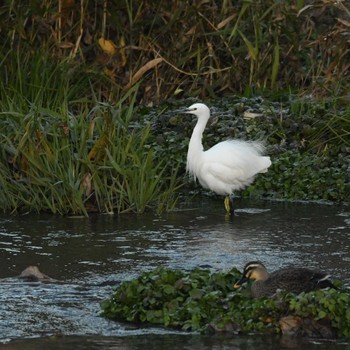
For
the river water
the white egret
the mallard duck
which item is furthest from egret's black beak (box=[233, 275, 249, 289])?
the white egret

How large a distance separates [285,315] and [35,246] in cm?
345

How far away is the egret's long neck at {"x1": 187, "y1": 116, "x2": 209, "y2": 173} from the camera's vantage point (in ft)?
42.0

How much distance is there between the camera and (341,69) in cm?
1481

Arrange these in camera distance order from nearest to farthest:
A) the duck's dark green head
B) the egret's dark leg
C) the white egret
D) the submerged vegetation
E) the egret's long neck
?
the duck's dark green head
the submerged vegetation
the egret's dark leg
the white egret
the egret's long neck

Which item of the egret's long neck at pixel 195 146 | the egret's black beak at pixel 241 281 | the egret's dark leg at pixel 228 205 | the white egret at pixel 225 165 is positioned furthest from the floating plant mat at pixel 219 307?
the egret's long neck at pixel 195 146

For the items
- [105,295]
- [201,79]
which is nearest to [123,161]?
[105,295]

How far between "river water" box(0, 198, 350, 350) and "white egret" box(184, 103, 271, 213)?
25cm

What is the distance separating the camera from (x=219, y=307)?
25.4 feet

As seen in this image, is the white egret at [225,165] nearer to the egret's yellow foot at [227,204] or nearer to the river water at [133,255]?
the egret's yellow foot at [227,204]

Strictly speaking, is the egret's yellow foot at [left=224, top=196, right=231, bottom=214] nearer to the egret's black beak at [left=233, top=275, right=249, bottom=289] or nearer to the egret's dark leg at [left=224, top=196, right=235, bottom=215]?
the egret's dark leg at [left=224, top=196, right=235, bottom=215]

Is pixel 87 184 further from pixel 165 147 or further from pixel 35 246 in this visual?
pixel 165 147

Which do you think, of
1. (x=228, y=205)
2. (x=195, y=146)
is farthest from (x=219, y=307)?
(x=195, y=146)

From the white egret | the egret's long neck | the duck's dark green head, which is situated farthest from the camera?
the egret's long neck

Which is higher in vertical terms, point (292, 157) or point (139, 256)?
point (292, 157)
